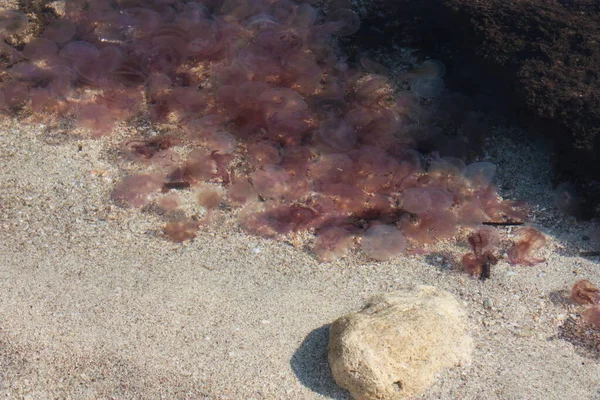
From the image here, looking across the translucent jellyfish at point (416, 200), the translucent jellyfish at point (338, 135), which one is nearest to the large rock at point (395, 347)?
the translucent jellyfish at point (416, 200)

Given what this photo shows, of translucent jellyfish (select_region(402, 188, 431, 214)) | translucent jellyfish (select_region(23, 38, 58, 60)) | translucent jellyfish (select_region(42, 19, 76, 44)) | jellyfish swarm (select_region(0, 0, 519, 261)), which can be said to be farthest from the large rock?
translucent jellyfish (select_region(42, 19, 76, 44))

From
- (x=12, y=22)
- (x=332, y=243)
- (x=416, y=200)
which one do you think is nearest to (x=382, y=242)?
(x=332, y=243)

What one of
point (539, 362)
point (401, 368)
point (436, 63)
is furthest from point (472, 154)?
point (401, 368)

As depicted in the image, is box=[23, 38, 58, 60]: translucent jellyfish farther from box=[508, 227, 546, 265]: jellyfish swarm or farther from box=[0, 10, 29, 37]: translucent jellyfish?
box=[508, 227, 546, 265]: jellyfish swarm

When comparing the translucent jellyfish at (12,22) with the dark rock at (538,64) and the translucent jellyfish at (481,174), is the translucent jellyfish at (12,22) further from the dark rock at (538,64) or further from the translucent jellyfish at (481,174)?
the translucent jellyfish at (481,174)

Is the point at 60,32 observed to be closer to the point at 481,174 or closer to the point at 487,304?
the point at 481,174

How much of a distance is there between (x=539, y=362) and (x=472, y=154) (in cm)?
209

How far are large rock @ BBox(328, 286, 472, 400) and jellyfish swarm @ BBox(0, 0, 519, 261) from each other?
84cm

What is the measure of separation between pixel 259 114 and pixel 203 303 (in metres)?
1.98

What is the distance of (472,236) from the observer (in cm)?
395

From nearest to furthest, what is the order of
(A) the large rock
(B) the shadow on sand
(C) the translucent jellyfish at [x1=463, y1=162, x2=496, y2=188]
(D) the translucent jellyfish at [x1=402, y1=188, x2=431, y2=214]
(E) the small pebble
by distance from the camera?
(A) the large rock
(B) the shadow on sand
(E) the small pebble
(D) the translucent jellyfish at [x1=402, y1=188, x2=431, y2=214]
(C) the translucent jellyfish at [x1=463, y1=162, x2=496, y2=188]

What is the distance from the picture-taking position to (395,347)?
277cm

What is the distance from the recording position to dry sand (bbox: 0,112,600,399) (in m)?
2.85

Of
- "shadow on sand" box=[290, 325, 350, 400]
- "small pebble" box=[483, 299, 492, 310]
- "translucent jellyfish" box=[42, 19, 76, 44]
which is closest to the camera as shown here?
A: "shadow on sand" box=[290, 325, 350, 400]
